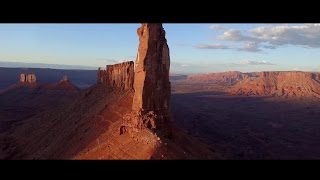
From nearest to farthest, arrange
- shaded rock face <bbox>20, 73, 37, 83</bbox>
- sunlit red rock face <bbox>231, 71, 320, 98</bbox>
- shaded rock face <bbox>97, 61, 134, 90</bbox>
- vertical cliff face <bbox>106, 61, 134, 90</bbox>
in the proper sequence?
vertical cliff face <bbox>106, 61, 134, 90</bbox>, shaded rock face <bbox>97, 61, 134, 90</bbox>, shaded rock face <bbox>20, 73, 37, 83</bbox>, sunlit red rock face <bbox>231, 71, 320, 98</bbox>

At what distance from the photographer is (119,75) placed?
45.8m

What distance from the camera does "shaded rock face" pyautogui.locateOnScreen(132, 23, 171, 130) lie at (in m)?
28.6

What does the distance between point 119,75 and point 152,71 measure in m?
17.4

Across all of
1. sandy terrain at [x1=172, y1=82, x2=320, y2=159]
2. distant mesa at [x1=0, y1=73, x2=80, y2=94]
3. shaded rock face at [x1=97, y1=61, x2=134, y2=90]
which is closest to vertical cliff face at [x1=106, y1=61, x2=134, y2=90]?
shaded rock face at [x1=97, y1=61, x2=134, y2=90]

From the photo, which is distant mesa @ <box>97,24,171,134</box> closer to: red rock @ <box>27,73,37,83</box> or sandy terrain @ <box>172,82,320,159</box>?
sandy terrain @ <box>172,82,320,159</box>

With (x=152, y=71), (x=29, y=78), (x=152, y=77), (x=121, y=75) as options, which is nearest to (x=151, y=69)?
(x=152, y=71)

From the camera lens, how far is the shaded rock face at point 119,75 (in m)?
42.4

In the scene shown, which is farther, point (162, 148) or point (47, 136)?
point (47, 136)

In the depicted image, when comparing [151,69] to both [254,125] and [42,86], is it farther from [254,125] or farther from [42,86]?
[42,86]

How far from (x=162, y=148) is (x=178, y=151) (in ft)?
4.54

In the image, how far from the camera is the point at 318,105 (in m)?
105

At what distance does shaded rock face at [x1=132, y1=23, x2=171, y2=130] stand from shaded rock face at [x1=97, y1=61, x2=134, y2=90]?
39.7 feet
